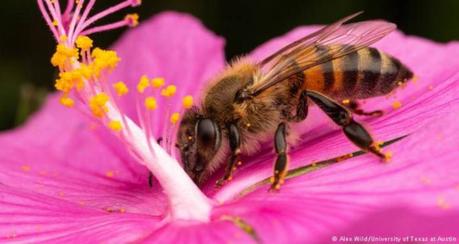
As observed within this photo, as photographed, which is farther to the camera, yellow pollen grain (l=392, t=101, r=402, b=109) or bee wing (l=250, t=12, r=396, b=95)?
yellow pollen grain (l=392, t=101, r=402, b=109)

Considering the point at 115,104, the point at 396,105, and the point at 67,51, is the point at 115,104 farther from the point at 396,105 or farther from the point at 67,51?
the point at 396,105

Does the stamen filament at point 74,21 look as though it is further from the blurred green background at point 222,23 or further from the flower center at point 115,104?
the blurred green background at point 222,23

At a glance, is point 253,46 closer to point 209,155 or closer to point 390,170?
point 209,155

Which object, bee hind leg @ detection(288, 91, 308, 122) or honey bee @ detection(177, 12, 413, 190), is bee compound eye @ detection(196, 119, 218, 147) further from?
bee hind leg @ detection(288, 91, 308, 122)

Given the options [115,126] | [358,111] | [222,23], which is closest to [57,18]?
[115,126]

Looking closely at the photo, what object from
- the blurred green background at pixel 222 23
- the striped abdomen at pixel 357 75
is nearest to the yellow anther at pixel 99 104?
the striped abdomen at pixel 357 75

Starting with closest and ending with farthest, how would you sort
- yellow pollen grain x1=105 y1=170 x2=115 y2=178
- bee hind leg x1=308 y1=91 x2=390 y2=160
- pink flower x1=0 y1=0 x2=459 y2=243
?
pink flower x1=0 y1=0 x2=459 y2=243, bee hind leg x1=308 y1=91 x2=390 y2=160, yellow pollen grain x1=105 y1=170 x2=115 y2=178

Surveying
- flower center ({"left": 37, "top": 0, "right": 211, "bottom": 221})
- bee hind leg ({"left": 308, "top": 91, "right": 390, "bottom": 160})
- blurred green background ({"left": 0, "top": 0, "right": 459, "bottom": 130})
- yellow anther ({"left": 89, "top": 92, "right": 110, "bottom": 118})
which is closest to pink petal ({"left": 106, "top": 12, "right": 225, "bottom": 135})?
blurred green background ({"left": 0, "top": 0, "right": 459, "bottom": 130})
